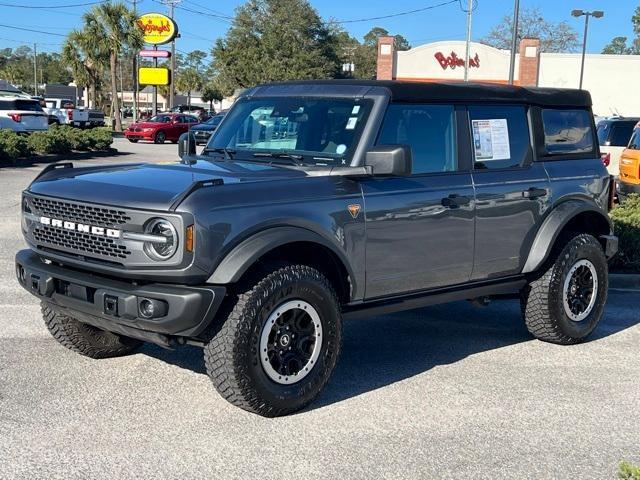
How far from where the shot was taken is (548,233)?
624cm

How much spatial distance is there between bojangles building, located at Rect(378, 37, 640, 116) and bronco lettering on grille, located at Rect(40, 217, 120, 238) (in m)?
Answer: 45.8

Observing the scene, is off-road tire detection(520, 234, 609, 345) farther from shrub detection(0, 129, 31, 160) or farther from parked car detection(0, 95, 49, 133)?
parked car detection(0, 95, 49, 133)

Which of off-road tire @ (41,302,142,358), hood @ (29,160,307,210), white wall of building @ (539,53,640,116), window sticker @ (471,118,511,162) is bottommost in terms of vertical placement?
off-road tire @ (41,302,142,358)

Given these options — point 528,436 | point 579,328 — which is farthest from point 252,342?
point 579,328

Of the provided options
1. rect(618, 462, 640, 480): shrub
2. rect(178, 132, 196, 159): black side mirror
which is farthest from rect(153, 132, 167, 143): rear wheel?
rect(618, 462, 640, 480): shrub

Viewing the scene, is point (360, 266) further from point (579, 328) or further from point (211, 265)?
point (579, 328)

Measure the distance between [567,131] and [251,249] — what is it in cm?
353

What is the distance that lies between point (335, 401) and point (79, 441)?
5.26 feet

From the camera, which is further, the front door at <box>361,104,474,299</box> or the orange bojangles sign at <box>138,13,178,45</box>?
the orange bojangles sign at <box>138,13,178,45</box>

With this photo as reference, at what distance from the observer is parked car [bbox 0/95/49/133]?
2732 centimetres

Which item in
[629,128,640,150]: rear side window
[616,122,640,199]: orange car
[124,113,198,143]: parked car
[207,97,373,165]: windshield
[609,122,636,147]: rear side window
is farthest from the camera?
[124,113,198,143]: parked car

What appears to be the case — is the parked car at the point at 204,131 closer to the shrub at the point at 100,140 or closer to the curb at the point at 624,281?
the shrub at the point at 100,140

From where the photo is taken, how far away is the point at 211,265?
438 cm

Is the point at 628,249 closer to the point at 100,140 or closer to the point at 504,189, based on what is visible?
the point at 504,189
